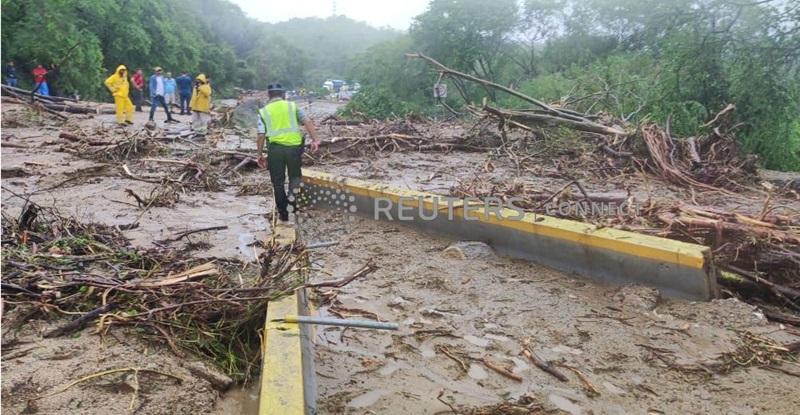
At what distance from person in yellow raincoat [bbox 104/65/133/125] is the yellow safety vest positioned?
9678mm

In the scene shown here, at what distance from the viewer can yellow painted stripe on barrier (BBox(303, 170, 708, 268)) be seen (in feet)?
15.1

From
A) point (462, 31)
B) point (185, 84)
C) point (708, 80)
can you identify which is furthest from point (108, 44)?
point (708, 80)

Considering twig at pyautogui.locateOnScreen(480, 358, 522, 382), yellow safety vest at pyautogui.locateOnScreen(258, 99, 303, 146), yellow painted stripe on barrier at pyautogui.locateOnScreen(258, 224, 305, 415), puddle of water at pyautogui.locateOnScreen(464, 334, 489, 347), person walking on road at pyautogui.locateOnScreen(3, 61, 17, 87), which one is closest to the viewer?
yellow painted stripe on barrier at pyautogui.locateOnScreen(258, 224, 305, 415)

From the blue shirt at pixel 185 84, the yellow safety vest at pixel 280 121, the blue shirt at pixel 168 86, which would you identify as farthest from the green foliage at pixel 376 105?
the yellow safety vest at pixel 280 121

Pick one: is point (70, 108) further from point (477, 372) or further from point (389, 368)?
point (477, 372)

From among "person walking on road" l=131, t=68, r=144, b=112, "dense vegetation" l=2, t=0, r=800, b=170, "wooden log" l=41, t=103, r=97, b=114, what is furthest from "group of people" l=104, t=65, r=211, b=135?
"person walking on road" l=131, t=68, r=144, b=112

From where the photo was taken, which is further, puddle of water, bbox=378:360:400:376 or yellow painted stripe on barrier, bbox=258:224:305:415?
puddle of water, bbox=378:360:400:376

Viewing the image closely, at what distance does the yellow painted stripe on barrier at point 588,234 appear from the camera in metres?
4.61

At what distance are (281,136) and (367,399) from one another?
3.81 meters

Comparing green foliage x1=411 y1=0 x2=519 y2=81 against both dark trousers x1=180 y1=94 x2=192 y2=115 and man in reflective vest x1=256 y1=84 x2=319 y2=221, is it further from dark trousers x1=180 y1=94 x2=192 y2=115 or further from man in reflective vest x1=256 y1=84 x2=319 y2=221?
man in reflective vest x1=256 y1=84 x2=319 y2=221

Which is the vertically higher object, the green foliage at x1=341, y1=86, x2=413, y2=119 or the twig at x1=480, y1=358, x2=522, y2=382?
the green foliage at x1=341, y1=86, x2=413, y2=119

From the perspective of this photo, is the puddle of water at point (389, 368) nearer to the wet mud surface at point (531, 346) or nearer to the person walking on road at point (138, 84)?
the wet mud surface at point (531, 346)

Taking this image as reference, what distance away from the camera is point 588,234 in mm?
5203

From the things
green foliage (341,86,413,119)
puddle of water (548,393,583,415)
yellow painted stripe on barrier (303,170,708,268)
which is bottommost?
puddle of water (548,393,583,415)
